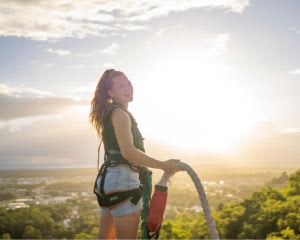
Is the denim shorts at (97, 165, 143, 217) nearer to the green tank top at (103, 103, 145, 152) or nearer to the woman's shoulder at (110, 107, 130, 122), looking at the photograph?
the green tank top at (103, 103, 145, 152)

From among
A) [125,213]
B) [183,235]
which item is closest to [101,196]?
[125,213]

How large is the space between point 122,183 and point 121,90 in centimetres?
98

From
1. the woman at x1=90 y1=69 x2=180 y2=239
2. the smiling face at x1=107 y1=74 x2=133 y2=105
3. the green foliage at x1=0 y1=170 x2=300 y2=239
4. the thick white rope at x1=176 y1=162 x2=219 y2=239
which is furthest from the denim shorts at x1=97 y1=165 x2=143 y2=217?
the green foliage at x1=0 y1=170 x2=300 y2=239

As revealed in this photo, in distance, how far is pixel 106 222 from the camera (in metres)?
4.45

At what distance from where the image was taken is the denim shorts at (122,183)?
402 centimetres

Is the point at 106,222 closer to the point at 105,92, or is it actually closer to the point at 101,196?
the point at 101,196

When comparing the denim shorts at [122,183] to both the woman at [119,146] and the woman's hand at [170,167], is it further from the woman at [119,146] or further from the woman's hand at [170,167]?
the woman's hand at [170,167]

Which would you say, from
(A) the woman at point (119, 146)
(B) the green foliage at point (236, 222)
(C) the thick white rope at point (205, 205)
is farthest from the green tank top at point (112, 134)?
(B) the green foliage at point (236, 222)

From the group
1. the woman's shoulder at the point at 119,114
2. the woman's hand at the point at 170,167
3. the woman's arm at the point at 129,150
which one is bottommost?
the woman's hand at the point at 170,167

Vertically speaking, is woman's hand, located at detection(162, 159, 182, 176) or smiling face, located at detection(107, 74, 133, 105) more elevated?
smiling face, located at detection(107, 74, 133, 105)

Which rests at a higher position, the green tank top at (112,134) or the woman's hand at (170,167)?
the green tank top at (112,134)

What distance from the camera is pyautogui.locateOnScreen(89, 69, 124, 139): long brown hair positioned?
175 inches

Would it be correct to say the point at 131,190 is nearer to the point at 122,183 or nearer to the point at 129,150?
the point at 122,183

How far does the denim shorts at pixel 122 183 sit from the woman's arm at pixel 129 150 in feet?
0.44
